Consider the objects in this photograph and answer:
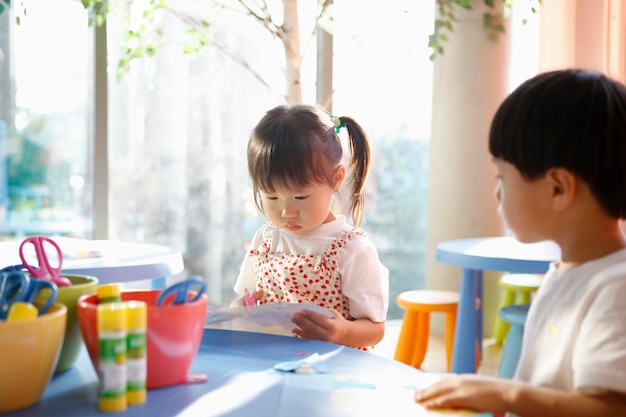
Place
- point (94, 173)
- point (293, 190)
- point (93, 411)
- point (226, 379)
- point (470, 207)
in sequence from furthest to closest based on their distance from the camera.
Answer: point (470, 207) → point (94, 173) → point (293, 190) → point (226, 379) → point (93, 411)

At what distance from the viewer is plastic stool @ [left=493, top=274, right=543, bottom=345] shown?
3658 mm

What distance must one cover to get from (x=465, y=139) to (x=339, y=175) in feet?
8.09

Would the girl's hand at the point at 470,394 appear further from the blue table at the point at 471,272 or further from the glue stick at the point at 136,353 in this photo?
the blue table at the point at 471,272

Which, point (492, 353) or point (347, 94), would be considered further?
point (347, 94)

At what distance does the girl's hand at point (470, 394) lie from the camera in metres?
0.81

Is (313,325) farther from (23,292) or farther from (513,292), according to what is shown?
(513,292)

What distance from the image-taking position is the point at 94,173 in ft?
11.2

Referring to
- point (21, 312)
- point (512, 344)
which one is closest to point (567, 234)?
point (21, 312)

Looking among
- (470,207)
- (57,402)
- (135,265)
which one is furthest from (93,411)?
(470,207)

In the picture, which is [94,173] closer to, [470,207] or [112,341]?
[470,207]

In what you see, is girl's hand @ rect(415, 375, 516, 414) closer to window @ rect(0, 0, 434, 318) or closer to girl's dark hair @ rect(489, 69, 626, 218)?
girl's dark hair @ rect(489, 69, 626, 218)

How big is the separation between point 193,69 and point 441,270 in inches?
61.8

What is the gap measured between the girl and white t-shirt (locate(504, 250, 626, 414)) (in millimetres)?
500

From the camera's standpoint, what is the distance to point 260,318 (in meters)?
1.17
